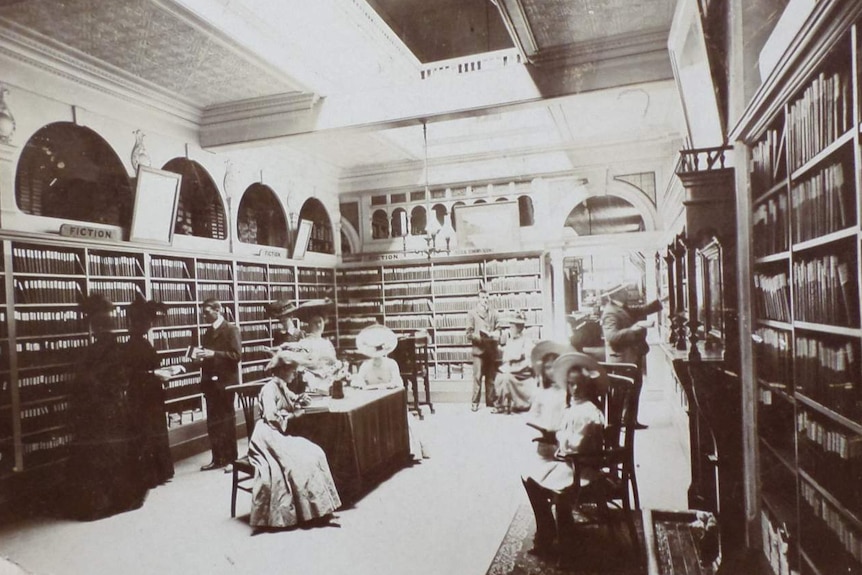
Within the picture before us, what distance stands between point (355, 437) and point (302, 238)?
125 inches

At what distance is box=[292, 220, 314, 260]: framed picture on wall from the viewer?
6004 mm

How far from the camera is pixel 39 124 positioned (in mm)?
2219

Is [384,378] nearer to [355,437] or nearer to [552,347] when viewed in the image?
[355,437]

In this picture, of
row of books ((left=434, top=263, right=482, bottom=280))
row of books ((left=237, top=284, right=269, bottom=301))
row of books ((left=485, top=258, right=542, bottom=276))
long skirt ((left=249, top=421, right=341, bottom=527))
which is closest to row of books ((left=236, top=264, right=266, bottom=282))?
row of books ((left=237, top=284, right=269, bottom=301))

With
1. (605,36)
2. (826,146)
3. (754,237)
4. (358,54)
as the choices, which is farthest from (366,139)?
(826,146)

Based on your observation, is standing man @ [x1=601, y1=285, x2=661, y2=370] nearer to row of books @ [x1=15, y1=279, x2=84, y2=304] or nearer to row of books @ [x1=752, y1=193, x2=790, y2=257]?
row of books @ [x1=752, y1=193, x2=790, y2=257]

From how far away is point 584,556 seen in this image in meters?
1.95

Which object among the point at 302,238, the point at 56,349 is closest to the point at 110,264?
the point at 56,349

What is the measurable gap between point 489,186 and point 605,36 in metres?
2.06

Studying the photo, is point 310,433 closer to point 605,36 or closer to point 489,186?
point 489,186

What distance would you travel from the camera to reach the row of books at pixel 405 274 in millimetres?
2664

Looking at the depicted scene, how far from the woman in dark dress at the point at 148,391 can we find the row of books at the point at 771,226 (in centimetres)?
269

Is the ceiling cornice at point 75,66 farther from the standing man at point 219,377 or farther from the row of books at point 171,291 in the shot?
the standing man at point 219,377

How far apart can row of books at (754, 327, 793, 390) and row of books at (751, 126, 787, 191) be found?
2.07ft
